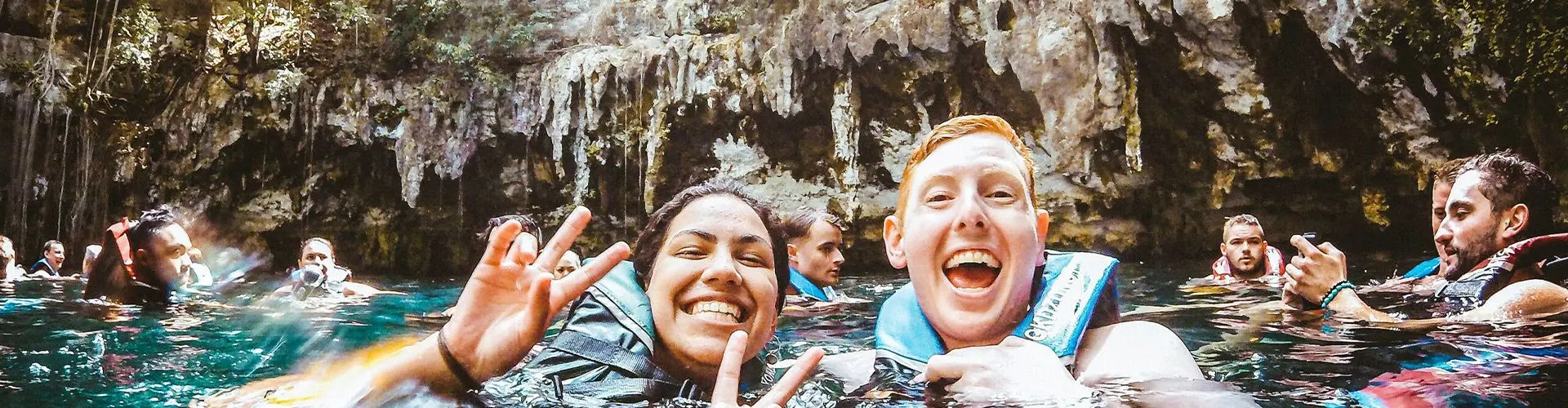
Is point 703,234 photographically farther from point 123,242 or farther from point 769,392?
point 123,242

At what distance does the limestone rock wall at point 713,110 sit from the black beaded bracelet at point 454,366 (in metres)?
0.98

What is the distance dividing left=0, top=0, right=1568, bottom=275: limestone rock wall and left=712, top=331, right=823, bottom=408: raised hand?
1.11 meters

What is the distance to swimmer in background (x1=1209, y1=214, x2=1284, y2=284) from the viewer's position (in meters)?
2.96

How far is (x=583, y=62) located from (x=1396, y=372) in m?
2.90

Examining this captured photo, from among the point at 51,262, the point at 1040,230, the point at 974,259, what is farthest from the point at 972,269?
the point at 51,262

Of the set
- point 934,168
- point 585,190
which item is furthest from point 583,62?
point 934,168

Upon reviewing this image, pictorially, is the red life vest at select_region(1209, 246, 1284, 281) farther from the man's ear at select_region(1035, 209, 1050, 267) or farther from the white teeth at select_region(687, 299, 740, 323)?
the white teeth at select_region(687, 299, 740, 323)

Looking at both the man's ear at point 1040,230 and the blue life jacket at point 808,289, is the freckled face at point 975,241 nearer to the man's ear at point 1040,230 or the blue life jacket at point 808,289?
the man's ear at point 1040,230

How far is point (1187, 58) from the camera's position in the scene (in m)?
3.53

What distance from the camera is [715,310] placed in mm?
2309

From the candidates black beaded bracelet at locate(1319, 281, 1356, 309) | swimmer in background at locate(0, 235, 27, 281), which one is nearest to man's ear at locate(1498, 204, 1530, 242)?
black beaded bracelet at locate(1319, 281, 1356, 309)

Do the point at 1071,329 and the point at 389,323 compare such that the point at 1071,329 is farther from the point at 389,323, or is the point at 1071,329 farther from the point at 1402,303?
the point at 389,323

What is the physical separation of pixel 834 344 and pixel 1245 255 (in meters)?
1.50

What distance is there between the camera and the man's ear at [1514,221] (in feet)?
8.44
